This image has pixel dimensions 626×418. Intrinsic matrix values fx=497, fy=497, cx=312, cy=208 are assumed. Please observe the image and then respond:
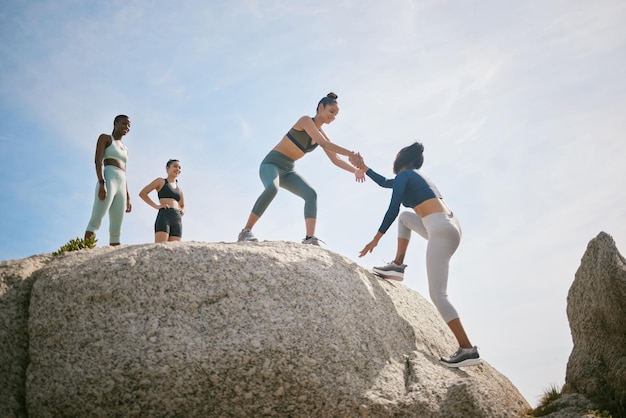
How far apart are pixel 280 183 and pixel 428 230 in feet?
10.2

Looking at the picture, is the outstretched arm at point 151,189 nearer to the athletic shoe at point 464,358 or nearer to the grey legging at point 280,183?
the grey legging at point 280,183

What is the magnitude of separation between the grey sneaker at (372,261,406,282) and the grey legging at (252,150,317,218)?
1.58 metres

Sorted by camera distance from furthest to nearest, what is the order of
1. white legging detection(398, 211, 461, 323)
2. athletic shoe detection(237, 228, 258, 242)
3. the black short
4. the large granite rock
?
the black short
athletic shoe detection(237, 228, 258, 242)
white legging detection(398, 211, 461, 323)
the large granite rock

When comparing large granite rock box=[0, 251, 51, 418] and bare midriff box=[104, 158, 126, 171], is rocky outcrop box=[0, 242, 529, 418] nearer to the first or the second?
large granite rock box=[0, 251, 51, 418]

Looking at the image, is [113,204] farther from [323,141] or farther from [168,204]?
[323,141]

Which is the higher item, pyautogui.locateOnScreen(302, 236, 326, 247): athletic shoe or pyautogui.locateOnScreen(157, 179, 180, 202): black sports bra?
pyautogui.locateOnScreen(157, 179, 180, 202): black sports bra

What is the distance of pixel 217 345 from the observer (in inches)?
234

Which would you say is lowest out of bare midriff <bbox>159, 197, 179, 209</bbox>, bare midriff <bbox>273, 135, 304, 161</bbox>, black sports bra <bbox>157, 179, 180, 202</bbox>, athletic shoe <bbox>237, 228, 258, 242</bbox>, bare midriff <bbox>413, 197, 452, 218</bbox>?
bare midriff <bbox>413, 197, 452, 218</bbox>

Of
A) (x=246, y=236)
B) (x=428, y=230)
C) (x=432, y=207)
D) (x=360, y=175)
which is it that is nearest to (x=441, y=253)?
(x=428, y=230)

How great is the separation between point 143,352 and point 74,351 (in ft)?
2.77

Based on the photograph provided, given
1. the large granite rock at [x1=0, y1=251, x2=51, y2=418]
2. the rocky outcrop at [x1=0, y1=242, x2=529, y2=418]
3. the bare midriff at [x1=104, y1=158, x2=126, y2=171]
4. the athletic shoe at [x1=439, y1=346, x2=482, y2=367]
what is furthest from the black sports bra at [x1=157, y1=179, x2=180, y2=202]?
the athletic shoe at [x1=439, y1=346, x2=482, y2=367]

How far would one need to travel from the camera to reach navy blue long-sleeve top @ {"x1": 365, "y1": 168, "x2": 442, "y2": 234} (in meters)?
7.79

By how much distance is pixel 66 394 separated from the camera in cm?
570

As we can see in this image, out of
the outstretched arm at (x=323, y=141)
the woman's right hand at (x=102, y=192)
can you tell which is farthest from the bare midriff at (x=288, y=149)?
the woman's right hand at (x=102, y=192)
